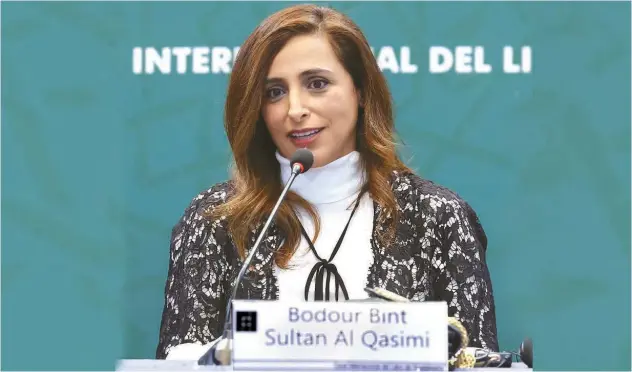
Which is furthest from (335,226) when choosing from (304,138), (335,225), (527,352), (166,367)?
(166,367)

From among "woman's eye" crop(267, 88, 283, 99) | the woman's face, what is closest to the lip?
the woman's face

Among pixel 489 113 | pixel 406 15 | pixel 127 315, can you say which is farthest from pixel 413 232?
pixel 127 315

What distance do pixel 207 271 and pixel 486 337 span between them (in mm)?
719

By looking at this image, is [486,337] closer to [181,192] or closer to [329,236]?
[329,236]

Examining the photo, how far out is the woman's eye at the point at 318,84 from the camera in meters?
2.51

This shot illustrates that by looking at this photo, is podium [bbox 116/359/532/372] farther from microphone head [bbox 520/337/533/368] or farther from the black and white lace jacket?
the black and white lace jacket

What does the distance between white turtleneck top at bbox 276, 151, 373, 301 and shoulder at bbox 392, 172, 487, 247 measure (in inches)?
3.7

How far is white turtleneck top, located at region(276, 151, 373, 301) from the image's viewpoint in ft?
7.98

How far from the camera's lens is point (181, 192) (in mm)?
2883

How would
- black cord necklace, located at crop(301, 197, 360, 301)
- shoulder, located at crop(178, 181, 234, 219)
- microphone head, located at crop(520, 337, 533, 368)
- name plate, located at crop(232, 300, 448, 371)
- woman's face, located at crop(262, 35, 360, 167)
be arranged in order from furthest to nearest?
shoulder, located at crop(178, 181, 234, 219)
woman's face, located at crop(262, 35, 360, 167)
black cord necklace, located at crop(301, 197, 360, 301)
microphone head, located at crop(520, 337, 533, 368)
name plate, located at crop(232, 300, 448, 371)

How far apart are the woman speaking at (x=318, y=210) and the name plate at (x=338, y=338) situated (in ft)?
2.82

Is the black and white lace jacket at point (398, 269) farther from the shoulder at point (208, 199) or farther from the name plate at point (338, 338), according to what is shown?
the name plate at point (338, 338)

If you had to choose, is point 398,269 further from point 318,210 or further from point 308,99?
point 308,99

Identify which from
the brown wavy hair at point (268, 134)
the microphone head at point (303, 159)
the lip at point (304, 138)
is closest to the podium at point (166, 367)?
the microphone head at point (303, 159)
